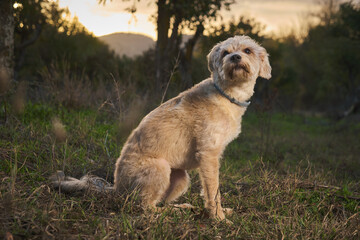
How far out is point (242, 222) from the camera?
3389mm

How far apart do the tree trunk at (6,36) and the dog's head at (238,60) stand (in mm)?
4835

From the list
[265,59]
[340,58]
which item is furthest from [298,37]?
[265,59]

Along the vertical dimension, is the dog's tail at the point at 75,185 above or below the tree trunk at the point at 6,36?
below

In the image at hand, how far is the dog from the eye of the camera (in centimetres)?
363

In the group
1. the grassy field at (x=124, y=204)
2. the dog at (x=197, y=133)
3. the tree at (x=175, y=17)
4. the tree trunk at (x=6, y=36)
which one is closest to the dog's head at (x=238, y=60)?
the dog at (x=197, y=133)

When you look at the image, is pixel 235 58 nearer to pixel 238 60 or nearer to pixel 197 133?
pixel 238 60

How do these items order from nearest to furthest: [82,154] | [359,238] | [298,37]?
[359,238] → [82,154] → [298,37]

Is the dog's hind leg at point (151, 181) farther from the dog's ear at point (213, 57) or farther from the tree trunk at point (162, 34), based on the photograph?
the tree trunk at point (162, 34)

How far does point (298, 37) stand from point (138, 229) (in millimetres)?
49370

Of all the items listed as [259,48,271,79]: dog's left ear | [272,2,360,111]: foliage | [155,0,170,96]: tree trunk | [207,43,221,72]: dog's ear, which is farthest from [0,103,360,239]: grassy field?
[272,2,360,111]: foliage

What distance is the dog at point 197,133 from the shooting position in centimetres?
363

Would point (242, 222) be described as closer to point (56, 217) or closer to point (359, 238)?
point (359, 238)

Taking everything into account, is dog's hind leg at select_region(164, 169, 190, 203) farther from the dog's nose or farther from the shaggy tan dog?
the dog's nose

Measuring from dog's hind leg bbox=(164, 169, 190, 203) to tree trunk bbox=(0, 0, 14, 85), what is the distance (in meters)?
4.60
